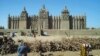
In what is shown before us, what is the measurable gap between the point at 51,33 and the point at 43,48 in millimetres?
42872

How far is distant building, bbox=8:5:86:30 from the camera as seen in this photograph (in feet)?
252

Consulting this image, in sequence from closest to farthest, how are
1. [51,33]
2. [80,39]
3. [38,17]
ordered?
1. [80,39]
2. [51,33]
3. [38,17]

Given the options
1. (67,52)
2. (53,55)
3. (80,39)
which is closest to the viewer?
(53,55)

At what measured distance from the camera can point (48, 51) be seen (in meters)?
20.6

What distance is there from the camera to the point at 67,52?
67.2 feet

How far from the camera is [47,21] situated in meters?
76.6

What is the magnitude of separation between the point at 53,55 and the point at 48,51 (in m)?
1.49

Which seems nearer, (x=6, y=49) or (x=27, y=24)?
(x=6, y=49)

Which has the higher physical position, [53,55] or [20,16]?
[20,16]

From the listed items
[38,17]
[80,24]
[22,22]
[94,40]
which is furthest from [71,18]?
[94,40]

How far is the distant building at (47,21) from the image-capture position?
7669 cm

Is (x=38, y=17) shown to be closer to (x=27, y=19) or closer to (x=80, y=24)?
(x=27, y=19)

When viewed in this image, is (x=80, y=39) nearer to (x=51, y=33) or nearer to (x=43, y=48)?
(x=43, y=48)

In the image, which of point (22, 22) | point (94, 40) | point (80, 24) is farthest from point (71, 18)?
point (94, 40)
